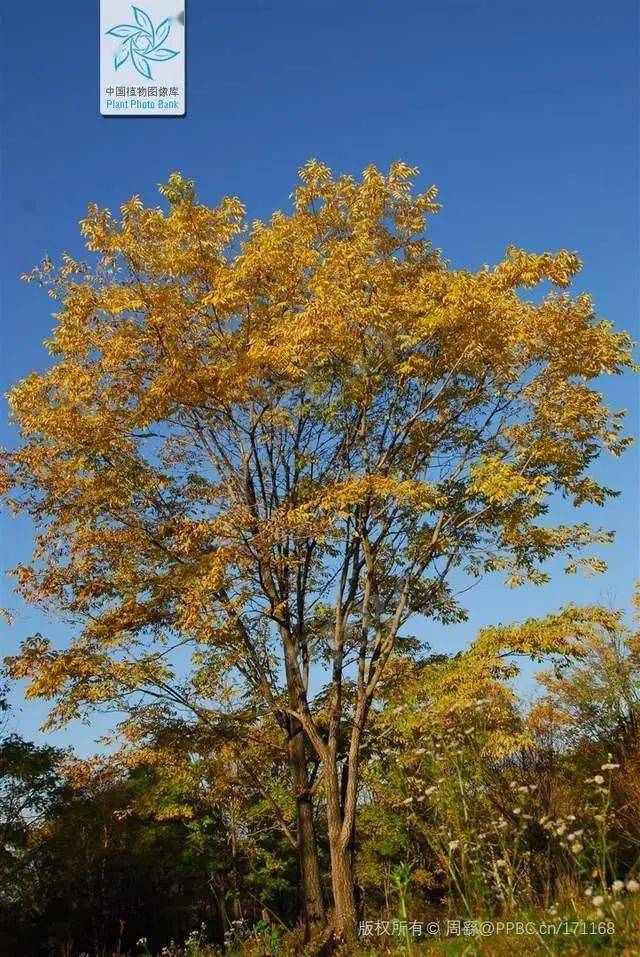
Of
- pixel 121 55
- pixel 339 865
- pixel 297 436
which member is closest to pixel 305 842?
Answer: pixel 339 865

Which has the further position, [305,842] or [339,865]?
[305,842]

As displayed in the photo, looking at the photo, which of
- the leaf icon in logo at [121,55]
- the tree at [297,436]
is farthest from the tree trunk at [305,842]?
the leaf icon in logo at [121,55]

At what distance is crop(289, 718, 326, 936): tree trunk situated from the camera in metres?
12.9

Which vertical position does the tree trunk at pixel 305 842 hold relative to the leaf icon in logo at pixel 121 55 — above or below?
below

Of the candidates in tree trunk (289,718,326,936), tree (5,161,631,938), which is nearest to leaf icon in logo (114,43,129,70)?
tree (5,161,631,938)

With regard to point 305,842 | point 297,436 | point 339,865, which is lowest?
point 339,865

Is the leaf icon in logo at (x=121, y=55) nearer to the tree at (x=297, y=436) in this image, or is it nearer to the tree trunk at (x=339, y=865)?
the tree at (x=297, y=436)

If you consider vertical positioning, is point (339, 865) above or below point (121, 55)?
below

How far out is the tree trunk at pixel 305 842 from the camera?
1292cm

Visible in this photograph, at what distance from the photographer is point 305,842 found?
44.9ft

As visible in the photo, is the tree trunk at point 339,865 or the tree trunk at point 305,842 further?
the tree trunk at point 305,842

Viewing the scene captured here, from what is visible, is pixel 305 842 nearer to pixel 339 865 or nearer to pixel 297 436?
pixel 339 865

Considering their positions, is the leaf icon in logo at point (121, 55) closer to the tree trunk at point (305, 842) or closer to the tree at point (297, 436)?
the tree at point (297, 436)

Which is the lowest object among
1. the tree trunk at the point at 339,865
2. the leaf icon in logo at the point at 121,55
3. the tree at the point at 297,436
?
the tree trunk at the point at 339,865
